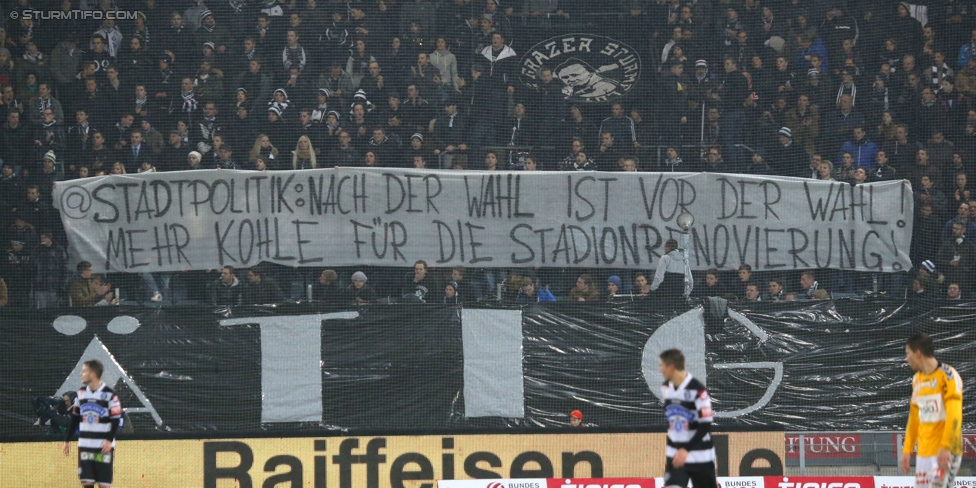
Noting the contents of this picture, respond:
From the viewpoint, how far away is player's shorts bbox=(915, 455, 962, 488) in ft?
28.1

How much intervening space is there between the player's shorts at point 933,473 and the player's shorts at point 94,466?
23.7 ft

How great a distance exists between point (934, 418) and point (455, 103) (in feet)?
29.7

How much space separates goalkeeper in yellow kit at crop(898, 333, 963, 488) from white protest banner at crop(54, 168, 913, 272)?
668 centimetres

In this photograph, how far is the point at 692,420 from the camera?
27.8 ft

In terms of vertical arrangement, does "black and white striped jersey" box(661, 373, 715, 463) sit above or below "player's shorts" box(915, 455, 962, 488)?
above

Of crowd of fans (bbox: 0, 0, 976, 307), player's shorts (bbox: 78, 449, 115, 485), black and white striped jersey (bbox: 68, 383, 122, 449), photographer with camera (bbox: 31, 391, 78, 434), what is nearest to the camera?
black and white striped jersey (bbox: 68, 383, 122, 449)

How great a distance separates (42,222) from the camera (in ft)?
49.8

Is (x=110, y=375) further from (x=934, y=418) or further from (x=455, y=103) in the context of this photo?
(x=934, y=418)

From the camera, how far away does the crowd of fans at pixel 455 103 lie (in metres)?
15.4

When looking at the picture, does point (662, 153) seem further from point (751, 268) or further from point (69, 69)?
point (69, 69)

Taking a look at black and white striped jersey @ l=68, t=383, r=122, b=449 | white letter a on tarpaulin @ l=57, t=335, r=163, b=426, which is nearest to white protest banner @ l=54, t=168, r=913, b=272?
white letter a on tarpaulin @ l=57, t=335, r=163, b=426

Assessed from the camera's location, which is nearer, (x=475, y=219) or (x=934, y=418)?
(x=934, y=418)

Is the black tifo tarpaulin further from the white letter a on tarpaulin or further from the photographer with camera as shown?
the photographer with camera

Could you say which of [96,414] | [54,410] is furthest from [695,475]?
[54,410]
